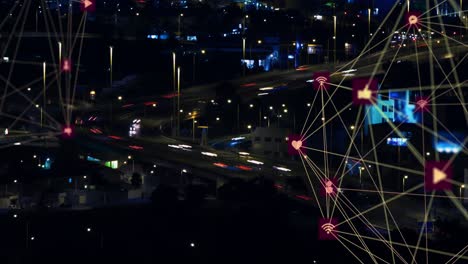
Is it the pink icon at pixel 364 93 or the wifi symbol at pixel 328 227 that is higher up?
the pink icon at pixel 364 93

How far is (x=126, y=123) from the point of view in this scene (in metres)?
13.7

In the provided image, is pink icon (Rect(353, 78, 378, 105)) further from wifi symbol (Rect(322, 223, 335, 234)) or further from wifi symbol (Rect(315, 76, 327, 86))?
wifi symbol (Rect(322, 223, 335, 234))

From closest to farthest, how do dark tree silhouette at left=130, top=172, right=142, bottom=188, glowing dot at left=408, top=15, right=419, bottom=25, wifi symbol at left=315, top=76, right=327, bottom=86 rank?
glowing dot at left=408, top=15, right=419, bottom=25 → wifi symbol at left=315, top=76, right=327, bottom=86 → dark tree silhouette at left=130, top=172, right=142, bottom=188

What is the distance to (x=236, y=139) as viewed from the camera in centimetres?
1235

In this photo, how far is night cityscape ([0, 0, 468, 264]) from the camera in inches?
245

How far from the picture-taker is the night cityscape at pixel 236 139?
6236mm

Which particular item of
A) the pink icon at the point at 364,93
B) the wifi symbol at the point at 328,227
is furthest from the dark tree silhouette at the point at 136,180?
the pink icon at the point at 364,93

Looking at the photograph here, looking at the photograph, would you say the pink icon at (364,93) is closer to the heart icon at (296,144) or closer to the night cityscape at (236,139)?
the night cityscape at (236,139)

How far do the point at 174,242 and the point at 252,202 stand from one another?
122 centimetres
